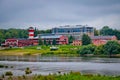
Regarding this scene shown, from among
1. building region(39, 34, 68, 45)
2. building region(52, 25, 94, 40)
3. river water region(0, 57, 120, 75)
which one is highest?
building region(52, 25, 94, 40)

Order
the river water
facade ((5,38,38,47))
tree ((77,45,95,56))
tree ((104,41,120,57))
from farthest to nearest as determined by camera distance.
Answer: facade ((5,38,38,47)) < tree ((77,45,95,56)) < tree ((104,41,120,57)) < the river water

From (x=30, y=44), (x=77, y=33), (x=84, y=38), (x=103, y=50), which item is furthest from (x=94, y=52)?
(x=77, y=33)

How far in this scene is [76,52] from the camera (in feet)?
342

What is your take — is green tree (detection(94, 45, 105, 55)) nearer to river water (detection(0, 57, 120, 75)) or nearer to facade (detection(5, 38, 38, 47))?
river water (detection(0, 57, 120, 75))

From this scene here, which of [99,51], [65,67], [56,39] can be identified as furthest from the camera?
[56,39]

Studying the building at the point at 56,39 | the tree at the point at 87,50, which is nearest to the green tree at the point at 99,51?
the tree at the point at 87,50

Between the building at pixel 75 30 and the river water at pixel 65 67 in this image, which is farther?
the building at pixel 75 30

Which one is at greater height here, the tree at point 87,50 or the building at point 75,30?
the building at point 75,30

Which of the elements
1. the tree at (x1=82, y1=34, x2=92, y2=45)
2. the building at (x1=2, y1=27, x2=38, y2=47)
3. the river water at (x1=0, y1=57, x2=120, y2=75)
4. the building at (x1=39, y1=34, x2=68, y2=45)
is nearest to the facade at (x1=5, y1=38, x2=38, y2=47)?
the building at (x1=2, y1=27, x2=38, y2=47)

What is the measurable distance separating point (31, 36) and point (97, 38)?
2840cm

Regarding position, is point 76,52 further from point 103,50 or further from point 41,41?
point 41,41

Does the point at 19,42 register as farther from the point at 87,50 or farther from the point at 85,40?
the point at 87,50

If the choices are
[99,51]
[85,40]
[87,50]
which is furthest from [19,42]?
[99,51]

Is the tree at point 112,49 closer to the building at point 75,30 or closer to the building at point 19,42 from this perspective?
the building at point 19,42
